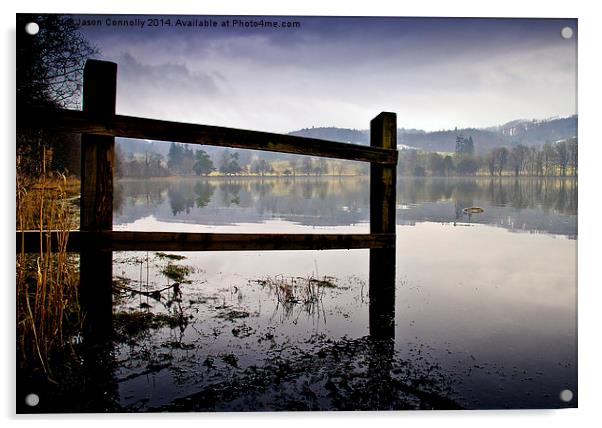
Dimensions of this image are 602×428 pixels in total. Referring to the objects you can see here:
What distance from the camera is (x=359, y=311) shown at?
384cm

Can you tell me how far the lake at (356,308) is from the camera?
2.81 m

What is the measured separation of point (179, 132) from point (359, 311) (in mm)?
2018

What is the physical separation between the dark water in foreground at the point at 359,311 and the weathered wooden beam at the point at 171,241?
676 mm

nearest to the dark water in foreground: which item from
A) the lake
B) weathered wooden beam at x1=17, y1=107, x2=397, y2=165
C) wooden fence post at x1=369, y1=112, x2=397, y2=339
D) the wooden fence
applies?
the lake

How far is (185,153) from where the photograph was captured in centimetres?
406

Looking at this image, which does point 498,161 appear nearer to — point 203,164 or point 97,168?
point 203,164

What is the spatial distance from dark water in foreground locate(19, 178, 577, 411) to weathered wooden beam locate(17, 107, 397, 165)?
1.30 m

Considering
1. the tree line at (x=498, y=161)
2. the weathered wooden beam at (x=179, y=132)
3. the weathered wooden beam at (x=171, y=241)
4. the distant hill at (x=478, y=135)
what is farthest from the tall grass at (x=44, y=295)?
the tree line at (x=498, y=161)

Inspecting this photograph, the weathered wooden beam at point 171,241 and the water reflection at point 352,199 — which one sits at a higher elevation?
the water reflection at point 352,199

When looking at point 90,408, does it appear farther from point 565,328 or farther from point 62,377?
point 565,328

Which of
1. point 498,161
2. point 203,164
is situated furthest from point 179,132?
point 498,161
